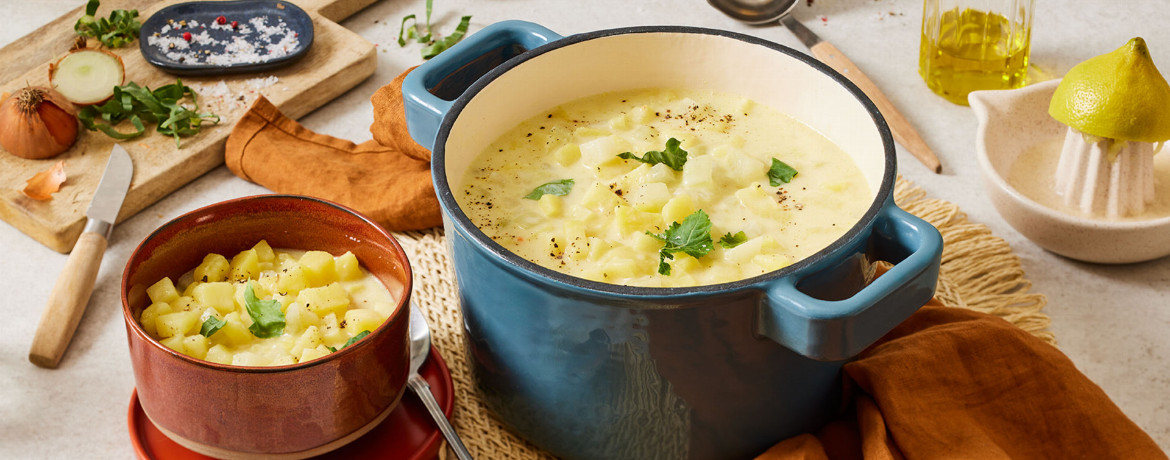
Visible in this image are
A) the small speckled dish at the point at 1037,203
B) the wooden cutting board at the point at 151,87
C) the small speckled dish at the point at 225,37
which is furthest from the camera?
the small speckled dish at the point at 225,37

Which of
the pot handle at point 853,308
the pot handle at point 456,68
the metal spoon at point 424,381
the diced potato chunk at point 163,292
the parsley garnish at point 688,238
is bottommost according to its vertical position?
the metal spoon at point 424,381

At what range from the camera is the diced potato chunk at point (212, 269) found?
1.48 metres

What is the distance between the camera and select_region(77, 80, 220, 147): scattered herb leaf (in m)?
2.03

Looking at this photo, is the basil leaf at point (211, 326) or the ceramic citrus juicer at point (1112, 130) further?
the ceramic citrus juicer at point (1112, 130)

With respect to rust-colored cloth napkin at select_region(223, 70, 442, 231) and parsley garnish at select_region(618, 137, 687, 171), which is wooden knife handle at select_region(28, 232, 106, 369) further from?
parsley garnish at select_region(618, 137, 687, 171)

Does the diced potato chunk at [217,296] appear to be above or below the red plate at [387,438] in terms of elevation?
above

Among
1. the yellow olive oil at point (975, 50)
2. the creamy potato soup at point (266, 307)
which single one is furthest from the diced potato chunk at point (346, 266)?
the yellow olive oil at point (975, 50)

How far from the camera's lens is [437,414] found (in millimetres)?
1425

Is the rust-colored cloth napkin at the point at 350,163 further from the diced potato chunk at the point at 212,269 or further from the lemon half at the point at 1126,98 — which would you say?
the lemon half at the point at 1126,98

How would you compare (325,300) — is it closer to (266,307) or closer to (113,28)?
(266,307)

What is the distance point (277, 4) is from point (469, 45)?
97 cm

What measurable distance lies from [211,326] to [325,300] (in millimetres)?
138

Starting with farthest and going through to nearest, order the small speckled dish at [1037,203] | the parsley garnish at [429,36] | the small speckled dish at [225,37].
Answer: the parsley garnish at [429,36]
the small speckled dish at [225,37]
the small speckled dish at [1037,203]

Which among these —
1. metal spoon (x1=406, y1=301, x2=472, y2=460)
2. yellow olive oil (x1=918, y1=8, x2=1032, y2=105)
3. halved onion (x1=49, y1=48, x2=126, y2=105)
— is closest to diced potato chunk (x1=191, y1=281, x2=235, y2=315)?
metal spoon (x1=406, y1=301, x2=472, y2=460)
